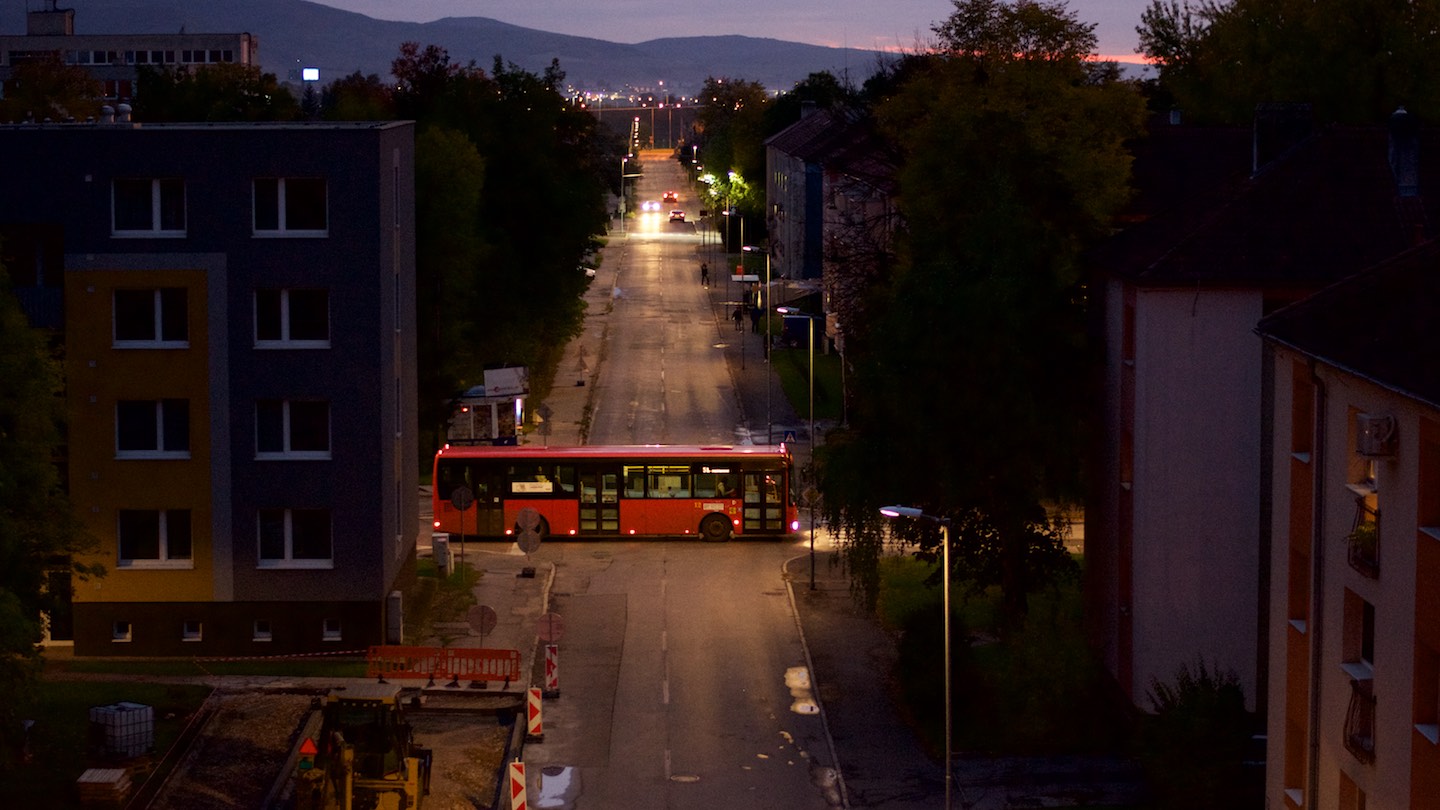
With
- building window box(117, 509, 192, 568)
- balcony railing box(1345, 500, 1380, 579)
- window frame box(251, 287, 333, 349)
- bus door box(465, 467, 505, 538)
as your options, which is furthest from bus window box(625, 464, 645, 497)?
balcony railing box(1345, 500, 1380, 579)

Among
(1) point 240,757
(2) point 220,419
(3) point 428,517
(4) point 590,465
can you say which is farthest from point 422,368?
(1) point 240,757

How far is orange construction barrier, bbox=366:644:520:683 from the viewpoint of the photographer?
33250 millimetres

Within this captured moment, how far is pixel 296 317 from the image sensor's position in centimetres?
3462

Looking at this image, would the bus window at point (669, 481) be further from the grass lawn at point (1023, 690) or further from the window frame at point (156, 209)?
the window frame at point (156, 209)

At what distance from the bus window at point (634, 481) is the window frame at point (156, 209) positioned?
15540 mm

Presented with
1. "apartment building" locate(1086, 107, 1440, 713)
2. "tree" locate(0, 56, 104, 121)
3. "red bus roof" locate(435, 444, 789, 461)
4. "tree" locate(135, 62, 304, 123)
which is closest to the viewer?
"apartment building" locate(1086, 107, 1440, 713)

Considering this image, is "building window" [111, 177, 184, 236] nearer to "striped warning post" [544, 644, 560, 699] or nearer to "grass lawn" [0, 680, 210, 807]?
"grass lawn" [0, 680, 210, 807]

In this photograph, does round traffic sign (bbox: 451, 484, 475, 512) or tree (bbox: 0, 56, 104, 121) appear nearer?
round traffic sign (bbox: 451, 484, 475, 512)

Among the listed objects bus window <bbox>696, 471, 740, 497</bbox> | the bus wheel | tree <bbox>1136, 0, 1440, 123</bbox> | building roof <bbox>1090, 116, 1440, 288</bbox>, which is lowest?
the bus wheel

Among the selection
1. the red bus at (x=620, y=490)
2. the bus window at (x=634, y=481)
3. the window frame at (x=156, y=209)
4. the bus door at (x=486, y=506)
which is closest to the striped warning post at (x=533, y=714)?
the window frame at (x=156, y=209)

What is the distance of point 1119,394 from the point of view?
102 ft

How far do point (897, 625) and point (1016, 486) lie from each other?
284 inches

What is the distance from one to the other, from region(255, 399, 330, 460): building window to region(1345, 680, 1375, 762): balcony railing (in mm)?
21184

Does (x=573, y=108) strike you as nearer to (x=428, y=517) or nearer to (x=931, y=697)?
(x=428, y=517)
